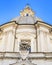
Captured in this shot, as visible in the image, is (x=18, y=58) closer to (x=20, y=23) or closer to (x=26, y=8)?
(x=20, y=23)

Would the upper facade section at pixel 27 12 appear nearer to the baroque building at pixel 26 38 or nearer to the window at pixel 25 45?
the baroque building at pixel 26 38

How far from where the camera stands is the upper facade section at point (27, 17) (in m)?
31.6

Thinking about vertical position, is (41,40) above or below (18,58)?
above

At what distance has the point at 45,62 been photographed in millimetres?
21578

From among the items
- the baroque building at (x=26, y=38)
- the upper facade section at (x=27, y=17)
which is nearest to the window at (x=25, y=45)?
the baroque building at (x=26, y=38)

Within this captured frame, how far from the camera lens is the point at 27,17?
3406 centimetres

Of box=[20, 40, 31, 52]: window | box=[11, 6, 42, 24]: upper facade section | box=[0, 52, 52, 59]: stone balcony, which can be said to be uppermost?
box=[11, 6, 42, 24]: upper facade section

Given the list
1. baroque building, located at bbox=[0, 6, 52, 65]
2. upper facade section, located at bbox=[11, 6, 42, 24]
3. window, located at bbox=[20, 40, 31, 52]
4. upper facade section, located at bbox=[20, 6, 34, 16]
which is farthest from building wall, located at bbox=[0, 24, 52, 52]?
upper facade section, located at bbox=[20, 6, 34, 16]

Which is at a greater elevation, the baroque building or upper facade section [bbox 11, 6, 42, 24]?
upper facade section [bbox 11, 6, 42, 24]

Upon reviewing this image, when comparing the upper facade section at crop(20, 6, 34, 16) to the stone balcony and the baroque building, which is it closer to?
the baroque building

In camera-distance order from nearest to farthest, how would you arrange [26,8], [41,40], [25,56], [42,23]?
[25,56] → [41,40] → [42,23] → [26,8]

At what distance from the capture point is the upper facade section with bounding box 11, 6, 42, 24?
31.6 metres

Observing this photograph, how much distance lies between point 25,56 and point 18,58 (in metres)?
0.78

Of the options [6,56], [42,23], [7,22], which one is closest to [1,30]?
[7,22]
